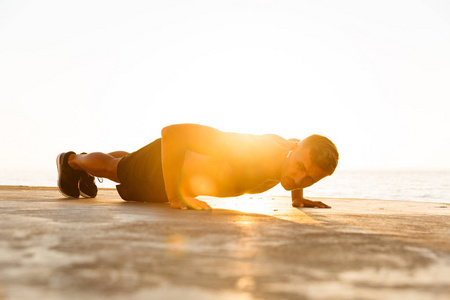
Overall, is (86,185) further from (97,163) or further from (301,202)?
(301,202)

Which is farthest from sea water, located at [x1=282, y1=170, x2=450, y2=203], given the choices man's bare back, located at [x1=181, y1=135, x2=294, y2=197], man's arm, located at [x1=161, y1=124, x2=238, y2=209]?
man's arm, located at [x1=161, y1=124, x2=238, y2=209]

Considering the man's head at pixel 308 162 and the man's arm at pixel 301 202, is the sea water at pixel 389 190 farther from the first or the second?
the man's head at pixel 308 162

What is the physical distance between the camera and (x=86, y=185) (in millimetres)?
4969

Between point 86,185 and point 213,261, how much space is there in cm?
376

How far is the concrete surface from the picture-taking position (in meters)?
1.15

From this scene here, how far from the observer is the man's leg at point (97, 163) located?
4.54 meters

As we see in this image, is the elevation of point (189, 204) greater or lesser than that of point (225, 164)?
lesser

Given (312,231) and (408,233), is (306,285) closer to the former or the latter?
(312,231)

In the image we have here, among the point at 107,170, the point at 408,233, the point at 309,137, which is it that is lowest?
the point at 408,233

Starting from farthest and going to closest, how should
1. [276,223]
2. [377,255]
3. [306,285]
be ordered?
[276,223], [377,255], [306,285]

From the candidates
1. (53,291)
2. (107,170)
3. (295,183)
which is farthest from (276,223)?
(107,170)

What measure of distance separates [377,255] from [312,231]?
0.65 m

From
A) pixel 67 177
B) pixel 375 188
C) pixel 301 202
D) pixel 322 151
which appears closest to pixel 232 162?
pixel 322 151

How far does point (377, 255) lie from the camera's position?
1.74m
